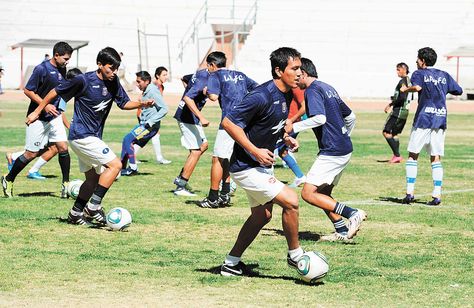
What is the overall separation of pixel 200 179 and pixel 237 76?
13.6ft

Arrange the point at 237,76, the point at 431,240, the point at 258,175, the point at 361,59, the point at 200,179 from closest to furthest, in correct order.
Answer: the point at 258,175 < the point at 431,240 < the point at 237,76 < the point at 200,179 < the point at 361,59

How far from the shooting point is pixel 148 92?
1928 cm

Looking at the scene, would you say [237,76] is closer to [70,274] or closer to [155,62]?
[70,274]

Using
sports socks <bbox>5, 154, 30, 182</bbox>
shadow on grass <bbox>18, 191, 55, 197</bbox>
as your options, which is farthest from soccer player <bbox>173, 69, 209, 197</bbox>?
sports socks <bbox>5, 154, 30, 182</bbox>

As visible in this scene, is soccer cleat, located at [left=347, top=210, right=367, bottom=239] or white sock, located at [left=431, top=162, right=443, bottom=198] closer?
Answer: soccer cleat, located at [left=347, top=210, right=367, bottom=239]

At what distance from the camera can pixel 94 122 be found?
12109 mm

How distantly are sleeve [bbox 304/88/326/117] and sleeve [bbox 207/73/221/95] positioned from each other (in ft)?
11.3

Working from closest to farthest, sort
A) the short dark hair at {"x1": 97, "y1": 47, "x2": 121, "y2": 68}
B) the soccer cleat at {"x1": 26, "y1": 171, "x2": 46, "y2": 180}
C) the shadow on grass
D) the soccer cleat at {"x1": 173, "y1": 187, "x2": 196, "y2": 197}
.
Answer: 1. the short dark hair at {"x1": 97, "y1": 47, "x2": 121, "y2": 68}
2. the shadow on grass
3. the soccer cleat at {"x1": 173, "y1": 187, "x2": 196, "y2": 197}
4. the soccer cleat at {"x1": 26, "y1": 171, "x2": 46, "y2": 180}

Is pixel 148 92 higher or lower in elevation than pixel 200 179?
higher

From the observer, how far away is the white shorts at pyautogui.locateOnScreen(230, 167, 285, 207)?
883cm

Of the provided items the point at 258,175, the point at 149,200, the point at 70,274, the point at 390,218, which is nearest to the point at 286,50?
the point at 258,175

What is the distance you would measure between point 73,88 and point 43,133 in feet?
11.0

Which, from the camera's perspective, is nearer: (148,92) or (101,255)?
(101,255)

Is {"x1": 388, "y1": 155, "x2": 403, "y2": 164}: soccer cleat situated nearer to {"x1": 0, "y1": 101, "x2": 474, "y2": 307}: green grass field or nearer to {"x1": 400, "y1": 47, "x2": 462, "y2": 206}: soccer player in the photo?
{"x1": 0, "y1": 101, "x2": 474, "y2": 307}: green grass field
